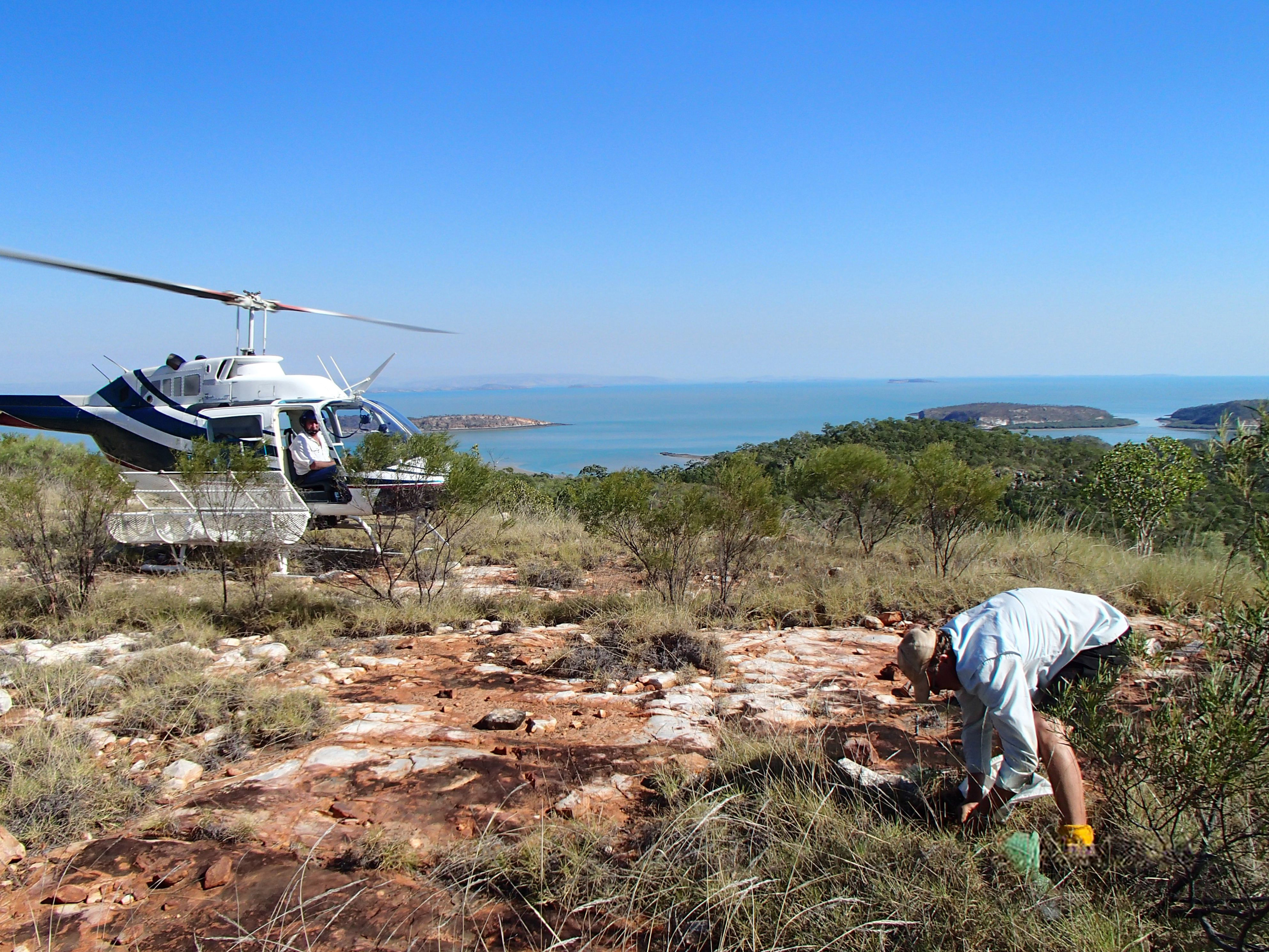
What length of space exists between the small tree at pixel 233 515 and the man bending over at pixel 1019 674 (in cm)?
660

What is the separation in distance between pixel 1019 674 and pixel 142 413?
11.8 meters

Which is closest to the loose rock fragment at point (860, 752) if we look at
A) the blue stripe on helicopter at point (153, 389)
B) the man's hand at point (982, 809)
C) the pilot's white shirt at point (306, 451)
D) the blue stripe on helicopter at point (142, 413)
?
the man's hand at point (982, 809)

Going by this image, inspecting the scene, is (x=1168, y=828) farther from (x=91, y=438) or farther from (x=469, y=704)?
(x=91, y=438)

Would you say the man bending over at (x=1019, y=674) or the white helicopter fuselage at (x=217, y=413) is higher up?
the white helicopter fuselage at (x=217, y=413)

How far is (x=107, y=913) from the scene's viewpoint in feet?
9.25

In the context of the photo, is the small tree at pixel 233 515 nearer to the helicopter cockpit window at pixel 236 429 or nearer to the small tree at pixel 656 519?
the helicopter cockpit window at pixel 236 429

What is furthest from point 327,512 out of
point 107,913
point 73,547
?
point 107,913

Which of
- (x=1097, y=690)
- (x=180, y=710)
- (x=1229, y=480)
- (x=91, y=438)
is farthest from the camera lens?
(x=91, y=438)

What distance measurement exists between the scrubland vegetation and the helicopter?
1031 millimetres

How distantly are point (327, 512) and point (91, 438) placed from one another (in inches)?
174

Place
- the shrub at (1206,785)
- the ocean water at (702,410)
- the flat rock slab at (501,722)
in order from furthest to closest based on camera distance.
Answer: the ocean water at (702,410) → the flat rock slab at (501,722) → the shrub at (1206,785)

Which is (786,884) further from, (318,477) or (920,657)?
(318,477)

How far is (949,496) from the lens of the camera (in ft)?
30.7

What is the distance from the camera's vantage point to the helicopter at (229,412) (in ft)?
34.0
